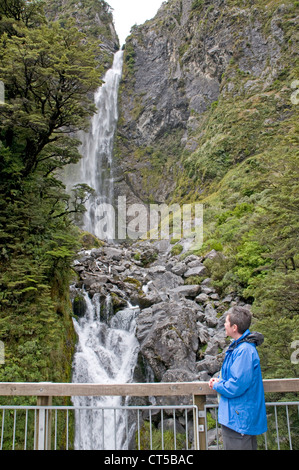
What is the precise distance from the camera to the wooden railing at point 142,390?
2.98 meters

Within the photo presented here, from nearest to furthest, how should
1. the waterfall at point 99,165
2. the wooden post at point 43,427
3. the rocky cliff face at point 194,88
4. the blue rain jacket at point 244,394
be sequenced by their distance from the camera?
1. the blue rain jacket at point 244,394
2. the wooden post at point 43,427
3. the rocky cliff face at point 194,88
4. the waterfall at point 99,165

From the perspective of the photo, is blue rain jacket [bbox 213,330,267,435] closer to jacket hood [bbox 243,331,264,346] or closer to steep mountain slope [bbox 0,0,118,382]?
jacket hood [bbox 243,331,264,346]

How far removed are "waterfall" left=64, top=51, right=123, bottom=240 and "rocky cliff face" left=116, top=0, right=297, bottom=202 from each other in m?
1.50

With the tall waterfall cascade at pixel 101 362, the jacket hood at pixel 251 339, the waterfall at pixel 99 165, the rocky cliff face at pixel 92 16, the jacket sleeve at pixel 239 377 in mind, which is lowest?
the tall waterfall cascade at pixel 101 362

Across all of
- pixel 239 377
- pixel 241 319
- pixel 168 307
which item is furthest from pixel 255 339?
pixel 168 307

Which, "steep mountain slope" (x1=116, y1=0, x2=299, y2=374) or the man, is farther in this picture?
"steep mountain slope" (x1=116, y1=0, x2=299, y2=374)

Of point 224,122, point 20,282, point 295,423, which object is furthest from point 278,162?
point 224,122

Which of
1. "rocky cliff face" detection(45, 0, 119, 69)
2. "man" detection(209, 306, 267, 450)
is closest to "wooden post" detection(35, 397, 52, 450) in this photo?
"man" detection(209, 306, 267, 450)

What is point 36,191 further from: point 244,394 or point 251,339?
point 244,394

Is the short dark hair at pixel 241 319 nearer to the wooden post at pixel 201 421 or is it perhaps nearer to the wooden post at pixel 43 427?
the wooden post at pixel 201 421

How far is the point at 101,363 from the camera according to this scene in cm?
1140

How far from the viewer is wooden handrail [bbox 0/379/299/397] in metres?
2.98

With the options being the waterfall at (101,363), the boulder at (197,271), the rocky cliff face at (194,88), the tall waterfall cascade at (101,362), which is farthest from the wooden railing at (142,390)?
the rocky cliff face at (194,88)

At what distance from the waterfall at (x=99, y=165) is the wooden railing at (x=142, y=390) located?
3519cm
